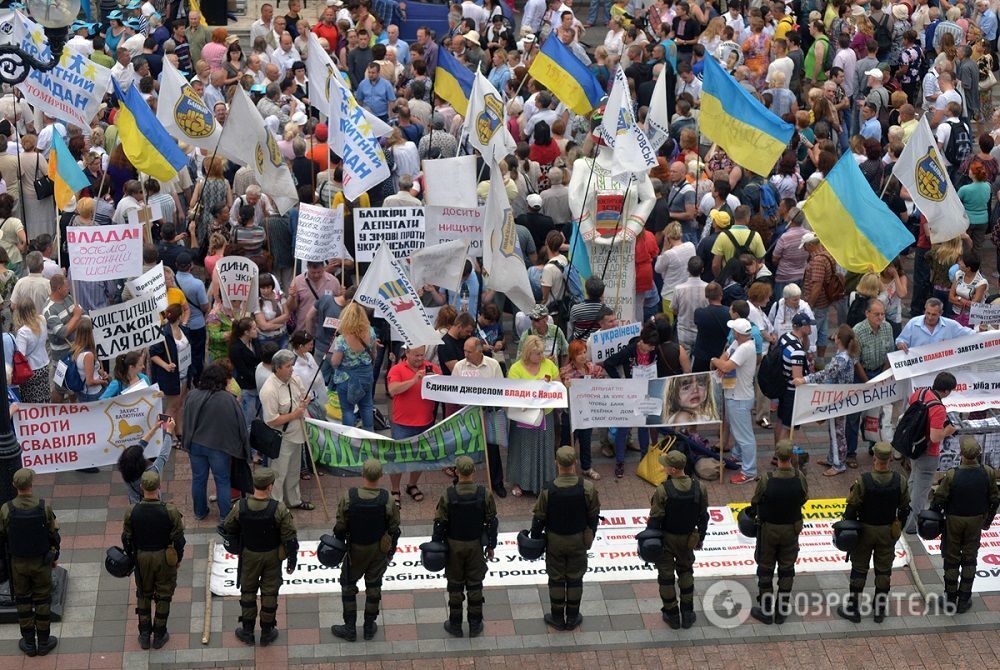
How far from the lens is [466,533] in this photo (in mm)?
12109

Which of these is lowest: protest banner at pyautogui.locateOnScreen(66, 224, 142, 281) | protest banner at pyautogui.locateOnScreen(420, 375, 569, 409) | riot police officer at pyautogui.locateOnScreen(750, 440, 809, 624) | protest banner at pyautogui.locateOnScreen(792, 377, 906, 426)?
riot police officer at pyautogui.locateOnScreen(750, 440, 809, 624)

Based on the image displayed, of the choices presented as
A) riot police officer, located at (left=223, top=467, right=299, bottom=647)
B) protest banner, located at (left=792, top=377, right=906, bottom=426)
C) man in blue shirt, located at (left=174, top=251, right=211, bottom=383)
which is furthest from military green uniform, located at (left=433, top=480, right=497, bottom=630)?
man in blue shirt, located at (left=174, top=251, right=211, bottom=383)

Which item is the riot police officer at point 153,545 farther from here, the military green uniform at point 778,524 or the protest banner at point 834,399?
the protest banner at point 834,399

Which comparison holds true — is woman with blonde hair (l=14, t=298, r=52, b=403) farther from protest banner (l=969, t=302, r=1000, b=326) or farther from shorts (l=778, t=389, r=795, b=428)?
protest banner (l=969, t=302, r=1000, b=326)

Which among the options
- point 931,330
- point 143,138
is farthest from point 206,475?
point 931,330

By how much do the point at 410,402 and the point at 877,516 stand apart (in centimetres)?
426

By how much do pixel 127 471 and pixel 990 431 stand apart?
25.0ft

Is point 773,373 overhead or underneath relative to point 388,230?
underneath

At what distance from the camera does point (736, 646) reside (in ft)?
41.1

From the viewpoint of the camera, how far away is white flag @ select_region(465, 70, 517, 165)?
17.4 metres

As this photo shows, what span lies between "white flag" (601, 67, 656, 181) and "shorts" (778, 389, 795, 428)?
294 centimetres

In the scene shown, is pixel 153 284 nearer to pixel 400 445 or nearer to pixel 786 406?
pixel 400 445

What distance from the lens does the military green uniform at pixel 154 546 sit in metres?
11.6

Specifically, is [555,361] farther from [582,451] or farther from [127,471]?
[127,471]
